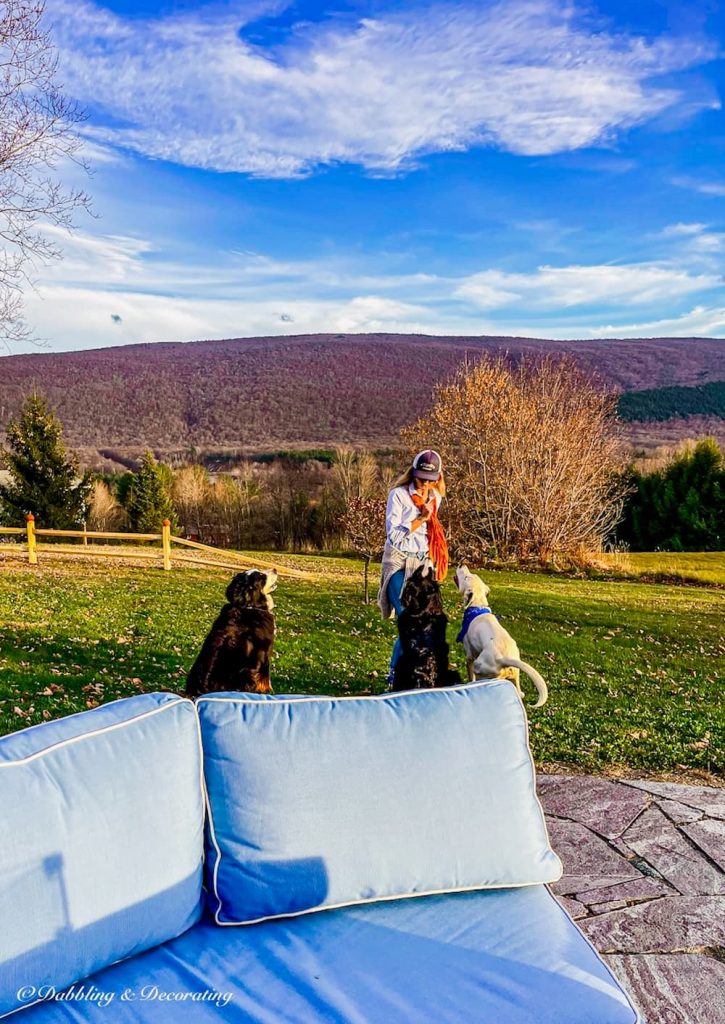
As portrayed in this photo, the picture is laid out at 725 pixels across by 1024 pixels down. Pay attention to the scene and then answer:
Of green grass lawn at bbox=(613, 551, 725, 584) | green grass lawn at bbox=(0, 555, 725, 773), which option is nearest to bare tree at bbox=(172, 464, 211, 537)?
green grass lawn at bbox=(0, 555, 725, 773)

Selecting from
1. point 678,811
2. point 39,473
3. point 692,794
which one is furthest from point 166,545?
point 678,811

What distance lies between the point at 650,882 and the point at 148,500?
3112 centimetres

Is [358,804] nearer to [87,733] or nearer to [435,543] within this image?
[87,733]

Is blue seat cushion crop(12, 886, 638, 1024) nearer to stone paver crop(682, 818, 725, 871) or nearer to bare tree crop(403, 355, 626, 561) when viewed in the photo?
stone paver crop(682, 818, 725, 871)

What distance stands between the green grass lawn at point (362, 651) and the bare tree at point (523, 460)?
24.6 feet

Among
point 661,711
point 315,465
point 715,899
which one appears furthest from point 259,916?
point 315,465

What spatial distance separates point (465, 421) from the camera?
2438 cm

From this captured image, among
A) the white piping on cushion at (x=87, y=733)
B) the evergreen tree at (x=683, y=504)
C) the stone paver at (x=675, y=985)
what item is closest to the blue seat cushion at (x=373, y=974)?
the stone paver at (x=675, y=985)

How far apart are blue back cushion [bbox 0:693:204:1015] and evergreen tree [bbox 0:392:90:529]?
26846 millimetres

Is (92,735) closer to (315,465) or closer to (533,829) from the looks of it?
(533,829)

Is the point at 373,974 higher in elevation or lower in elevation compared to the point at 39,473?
lower

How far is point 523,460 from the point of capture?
24.1 m

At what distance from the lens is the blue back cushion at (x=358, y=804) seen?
223cm

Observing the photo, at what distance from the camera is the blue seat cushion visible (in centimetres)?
183
